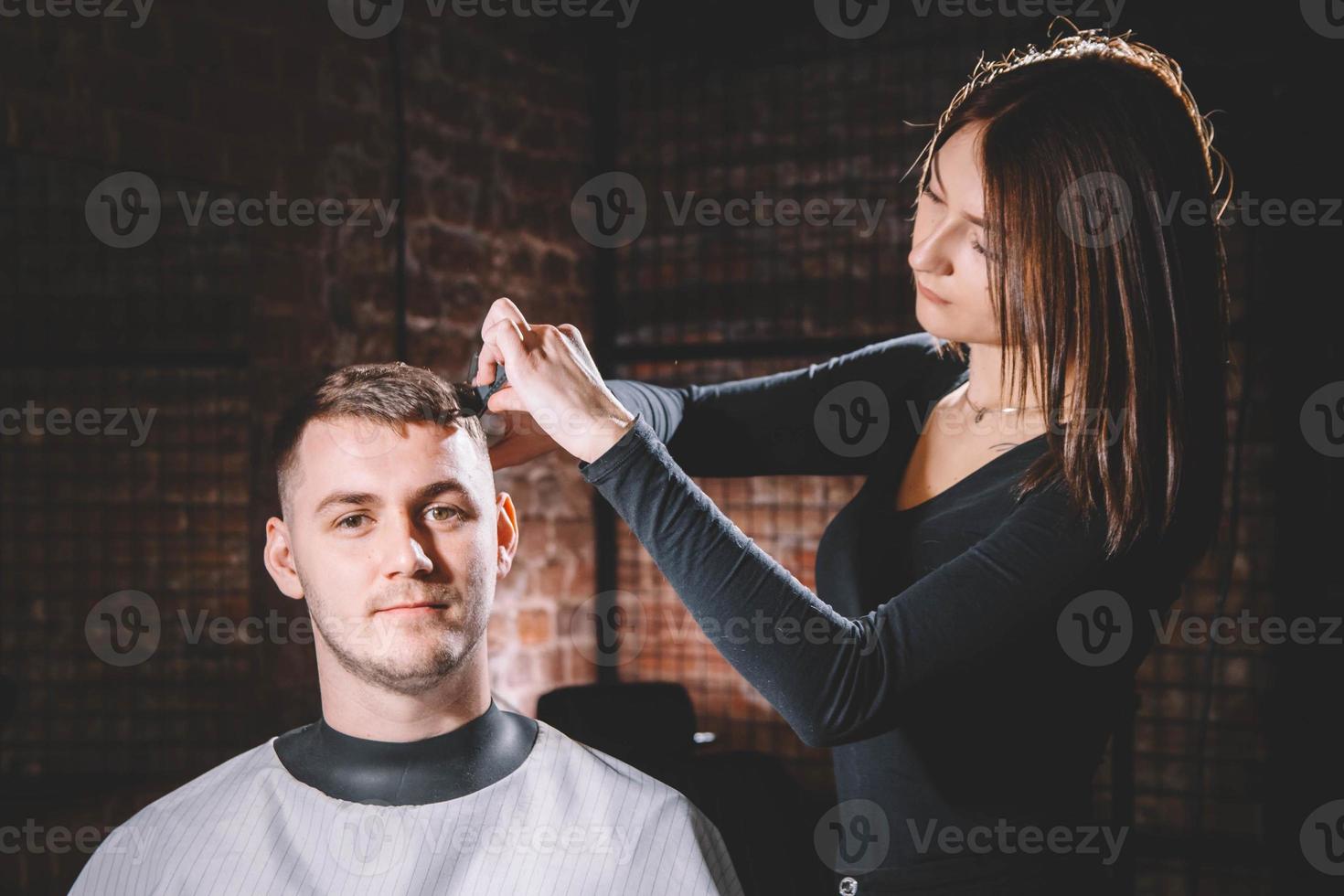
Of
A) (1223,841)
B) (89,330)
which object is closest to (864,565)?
(89,330)

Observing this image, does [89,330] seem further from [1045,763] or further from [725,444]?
[1045,763]

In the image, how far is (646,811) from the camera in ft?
5.34

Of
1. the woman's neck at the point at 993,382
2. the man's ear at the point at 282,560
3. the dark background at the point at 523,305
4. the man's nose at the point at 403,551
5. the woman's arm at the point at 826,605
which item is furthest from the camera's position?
the dark background at the point at 523,305

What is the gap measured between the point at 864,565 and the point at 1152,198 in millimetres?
574

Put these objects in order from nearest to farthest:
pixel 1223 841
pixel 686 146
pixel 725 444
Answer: pixel 725 444
pixel 1223 841
pixel 686 146

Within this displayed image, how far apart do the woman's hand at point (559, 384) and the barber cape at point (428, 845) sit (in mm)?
670

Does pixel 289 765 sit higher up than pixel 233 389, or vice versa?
pixel 233 389

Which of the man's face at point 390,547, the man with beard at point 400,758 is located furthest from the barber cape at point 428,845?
the man's face at point 390,547

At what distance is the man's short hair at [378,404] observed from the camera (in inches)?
62.8

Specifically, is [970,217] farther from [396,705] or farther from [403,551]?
[396,705]

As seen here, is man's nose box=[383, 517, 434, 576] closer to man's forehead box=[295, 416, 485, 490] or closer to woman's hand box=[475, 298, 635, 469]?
man's forehead box=[295, 416, 485, 490]

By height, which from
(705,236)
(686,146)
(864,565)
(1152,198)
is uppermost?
(686,146)

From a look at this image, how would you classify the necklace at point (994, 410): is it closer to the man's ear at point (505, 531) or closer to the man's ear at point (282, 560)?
the man's ear at point (505, 531)

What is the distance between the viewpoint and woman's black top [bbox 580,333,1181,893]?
3.75 ft
